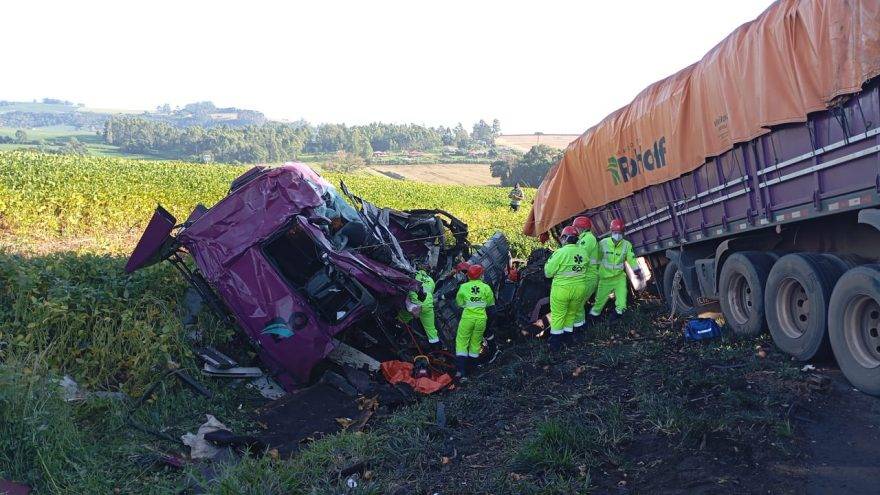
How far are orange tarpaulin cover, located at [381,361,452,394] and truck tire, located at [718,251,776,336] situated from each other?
131 inches

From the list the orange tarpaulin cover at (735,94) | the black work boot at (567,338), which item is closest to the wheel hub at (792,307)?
the orange tarpaulin cover at (735,94)

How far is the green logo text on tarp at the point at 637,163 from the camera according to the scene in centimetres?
851

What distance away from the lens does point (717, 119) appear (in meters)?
7.10

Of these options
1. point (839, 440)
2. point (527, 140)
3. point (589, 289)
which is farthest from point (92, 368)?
point (527, 140)

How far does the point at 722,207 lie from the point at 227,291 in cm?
561

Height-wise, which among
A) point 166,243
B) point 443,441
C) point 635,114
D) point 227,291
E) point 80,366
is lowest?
point 443,441

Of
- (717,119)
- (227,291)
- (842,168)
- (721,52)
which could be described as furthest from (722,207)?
(227,291)

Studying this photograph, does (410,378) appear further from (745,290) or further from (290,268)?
(745,290)

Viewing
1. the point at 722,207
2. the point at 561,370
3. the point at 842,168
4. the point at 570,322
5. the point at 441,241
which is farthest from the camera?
the point at 441,241

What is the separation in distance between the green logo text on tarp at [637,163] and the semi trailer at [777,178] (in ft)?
0.09

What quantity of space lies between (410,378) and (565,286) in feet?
7.19

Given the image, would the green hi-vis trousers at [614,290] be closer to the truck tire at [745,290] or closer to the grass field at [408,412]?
the grass field at [408,412]

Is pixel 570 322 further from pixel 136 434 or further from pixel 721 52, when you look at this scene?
pixel 136 434

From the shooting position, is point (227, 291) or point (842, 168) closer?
point (842, 168)
